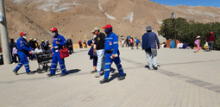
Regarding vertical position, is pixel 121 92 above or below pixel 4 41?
below

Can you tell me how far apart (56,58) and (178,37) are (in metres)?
23.3

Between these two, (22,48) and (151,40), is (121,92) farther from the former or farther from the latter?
(22,48)

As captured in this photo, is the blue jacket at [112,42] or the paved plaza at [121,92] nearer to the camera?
the paved plaza at [121,92]

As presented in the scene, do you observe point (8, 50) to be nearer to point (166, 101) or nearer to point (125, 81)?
point (125, 81)

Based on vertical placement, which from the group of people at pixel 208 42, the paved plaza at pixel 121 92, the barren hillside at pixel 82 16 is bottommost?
the paved plaza at pixel 121 92

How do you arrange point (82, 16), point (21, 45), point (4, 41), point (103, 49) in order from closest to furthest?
point (103, 49) < point (21, 45) < point (4, 41) < point (82, 16)

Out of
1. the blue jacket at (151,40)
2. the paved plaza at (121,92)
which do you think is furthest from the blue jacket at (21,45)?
the blue jacket at (151,40)

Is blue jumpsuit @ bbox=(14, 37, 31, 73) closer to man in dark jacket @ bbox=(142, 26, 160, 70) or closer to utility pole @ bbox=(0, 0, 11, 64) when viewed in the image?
man in dark jacket @ bbox=(142, 26, 160, 70)

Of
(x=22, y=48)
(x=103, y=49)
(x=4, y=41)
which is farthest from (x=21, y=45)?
(x=4, y=41)

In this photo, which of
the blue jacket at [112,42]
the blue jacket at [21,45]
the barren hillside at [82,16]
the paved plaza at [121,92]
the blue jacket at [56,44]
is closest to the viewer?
the paved plaza at [121,92]

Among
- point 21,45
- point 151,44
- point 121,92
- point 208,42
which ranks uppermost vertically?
point 21,45

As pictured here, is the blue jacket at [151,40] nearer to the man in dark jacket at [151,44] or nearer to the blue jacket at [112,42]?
the man in dark jacket at [151,44]

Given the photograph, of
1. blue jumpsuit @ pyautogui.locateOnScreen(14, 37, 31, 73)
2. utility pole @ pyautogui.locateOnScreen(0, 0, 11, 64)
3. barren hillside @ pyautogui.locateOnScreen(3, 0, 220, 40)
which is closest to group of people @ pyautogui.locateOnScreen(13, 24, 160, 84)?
blue jumpsuit @ pyautogui.locateOnScreen(14, 37, 31, 73)

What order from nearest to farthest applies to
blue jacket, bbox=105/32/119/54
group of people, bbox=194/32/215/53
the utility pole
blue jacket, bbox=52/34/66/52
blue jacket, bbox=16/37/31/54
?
blue jacket, bbox=105/32/119/54
blue jacket, bbox=52/34/66/52
blue jacket, bbox=16/37/31/54
the utility pole
group of people, bbox=194/32/215/53
